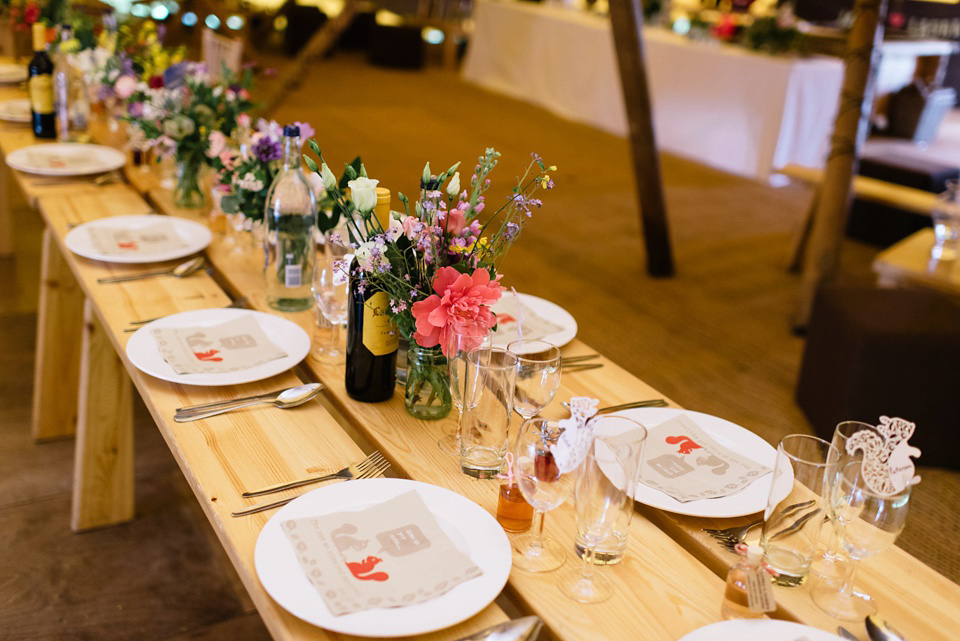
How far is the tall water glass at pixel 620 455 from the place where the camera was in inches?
41.2

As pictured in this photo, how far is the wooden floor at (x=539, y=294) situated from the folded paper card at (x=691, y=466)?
113cm

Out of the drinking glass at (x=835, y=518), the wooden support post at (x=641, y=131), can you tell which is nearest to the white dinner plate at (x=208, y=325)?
the drinking glass at (x=835, y=518)

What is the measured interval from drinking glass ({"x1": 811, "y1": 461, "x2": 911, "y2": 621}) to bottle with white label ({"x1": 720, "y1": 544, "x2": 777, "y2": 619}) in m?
0.09

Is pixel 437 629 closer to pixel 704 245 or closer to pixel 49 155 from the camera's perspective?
pixel 49 155

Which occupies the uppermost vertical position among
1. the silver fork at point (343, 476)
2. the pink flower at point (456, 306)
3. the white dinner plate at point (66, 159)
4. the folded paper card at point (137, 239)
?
the pink flower at point (456, 306)

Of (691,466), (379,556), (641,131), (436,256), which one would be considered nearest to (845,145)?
(641,131)

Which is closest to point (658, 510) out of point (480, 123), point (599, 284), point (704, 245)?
Answer: point (599, 284)

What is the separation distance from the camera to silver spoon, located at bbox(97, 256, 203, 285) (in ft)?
6.28

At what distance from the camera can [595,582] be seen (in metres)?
1.12

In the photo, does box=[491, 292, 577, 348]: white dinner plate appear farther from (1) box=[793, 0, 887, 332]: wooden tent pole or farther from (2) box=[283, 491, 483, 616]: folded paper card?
(1) box=[793, 0, 887, 332]: wooden tent pole

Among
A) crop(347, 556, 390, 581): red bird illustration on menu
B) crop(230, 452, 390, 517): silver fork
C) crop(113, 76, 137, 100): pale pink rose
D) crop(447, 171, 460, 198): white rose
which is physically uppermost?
crop(447, 171, 460, 198): white rose

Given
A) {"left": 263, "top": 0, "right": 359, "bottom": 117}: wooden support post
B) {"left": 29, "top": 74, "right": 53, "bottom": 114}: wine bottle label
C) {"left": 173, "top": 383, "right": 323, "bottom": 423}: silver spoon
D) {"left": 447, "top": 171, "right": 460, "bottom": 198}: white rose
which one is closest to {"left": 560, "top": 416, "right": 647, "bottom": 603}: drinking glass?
{"left": 447, "top": 171, "right": 460, "bottom": 198}: white rose

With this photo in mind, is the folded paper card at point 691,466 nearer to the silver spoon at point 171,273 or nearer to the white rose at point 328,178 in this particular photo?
the white rose at point 328,178

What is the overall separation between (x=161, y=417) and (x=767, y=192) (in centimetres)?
526
